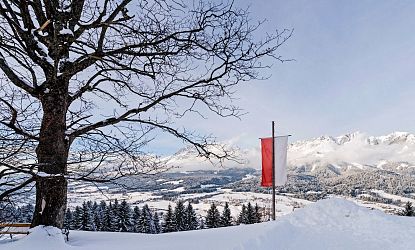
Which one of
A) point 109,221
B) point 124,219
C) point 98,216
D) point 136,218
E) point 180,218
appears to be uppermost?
point 98,216

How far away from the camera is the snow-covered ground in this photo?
392cm

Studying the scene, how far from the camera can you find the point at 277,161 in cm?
1238

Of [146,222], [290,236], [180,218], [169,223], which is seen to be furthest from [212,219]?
[290,236]

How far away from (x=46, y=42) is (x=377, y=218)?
678cm

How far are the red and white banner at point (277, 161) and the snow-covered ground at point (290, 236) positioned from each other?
4.59 m

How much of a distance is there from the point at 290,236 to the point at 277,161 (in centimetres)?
677

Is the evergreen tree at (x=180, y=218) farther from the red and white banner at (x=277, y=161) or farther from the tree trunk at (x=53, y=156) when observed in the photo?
the tree trunk at (x=53, y=156)

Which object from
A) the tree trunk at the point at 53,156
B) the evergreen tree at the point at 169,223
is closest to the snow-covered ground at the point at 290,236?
the tree trunk at the point at 53,156

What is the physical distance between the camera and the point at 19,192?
9.62ft

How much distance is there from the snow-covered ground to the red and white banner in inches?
181

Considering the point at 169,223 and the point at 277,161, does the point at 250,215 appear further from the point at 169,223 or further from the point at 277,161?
the point at 277,161

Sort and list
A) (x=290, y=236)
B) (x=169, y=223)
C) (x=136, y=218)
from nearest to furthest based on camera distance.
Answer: (x=290, y=236)
(x=169, y=223)
(x=136, y=218)

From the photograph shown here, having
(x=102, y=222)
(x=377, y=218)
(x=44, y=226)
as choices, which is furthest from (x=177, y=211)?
(x=44, y=226)

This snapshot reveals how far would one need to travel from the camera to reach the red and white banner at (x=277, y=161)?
12244 mm
